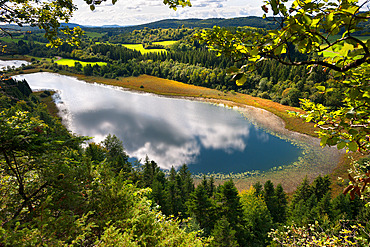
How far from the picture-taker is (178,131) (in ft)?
164

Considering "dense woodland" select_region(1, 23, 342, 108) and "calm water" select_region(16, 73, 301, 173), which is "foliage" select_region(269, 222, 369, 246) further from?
"dense woodland" select_region(1, 23, 342, 108)

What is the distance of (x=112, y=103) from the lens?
68500 mm

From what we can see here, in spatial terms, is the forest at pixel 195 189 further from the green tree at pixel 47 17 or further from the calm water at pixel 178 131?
the calm water at pixel 178 131

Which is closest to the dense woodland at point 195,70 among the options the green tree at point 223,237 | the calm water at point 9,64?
the calm water at point 9,64

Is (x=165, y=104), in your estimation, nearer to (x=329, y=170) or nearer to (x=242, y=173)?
(x=242, y=173)

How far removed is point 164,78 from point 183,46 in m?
51.9

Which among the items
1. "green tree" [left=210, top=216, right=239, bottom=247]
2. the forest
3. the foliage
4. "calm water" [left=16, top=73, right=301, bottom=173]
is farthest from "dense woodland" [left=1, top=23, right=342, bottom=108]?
the foliage

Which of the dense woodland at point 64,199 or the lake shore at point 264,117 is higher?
the dense woodland at point 64,199

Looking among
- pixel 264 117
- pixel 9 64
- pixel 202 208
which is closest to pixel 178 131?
pixel 264 117

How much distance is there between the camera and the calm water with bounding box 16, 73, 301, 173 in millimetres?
40250

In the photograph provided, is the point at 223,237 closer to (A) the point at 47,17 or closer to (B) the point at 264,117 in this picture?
(A) the point at 47,17

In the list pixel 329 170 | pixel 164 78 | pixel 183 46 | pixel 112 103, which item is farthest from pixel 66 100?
pixel 183 46

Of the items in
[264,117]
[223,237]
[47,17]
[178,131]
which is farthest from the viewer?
[264,117]

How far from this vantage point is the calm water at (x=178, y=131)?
40.2 m
